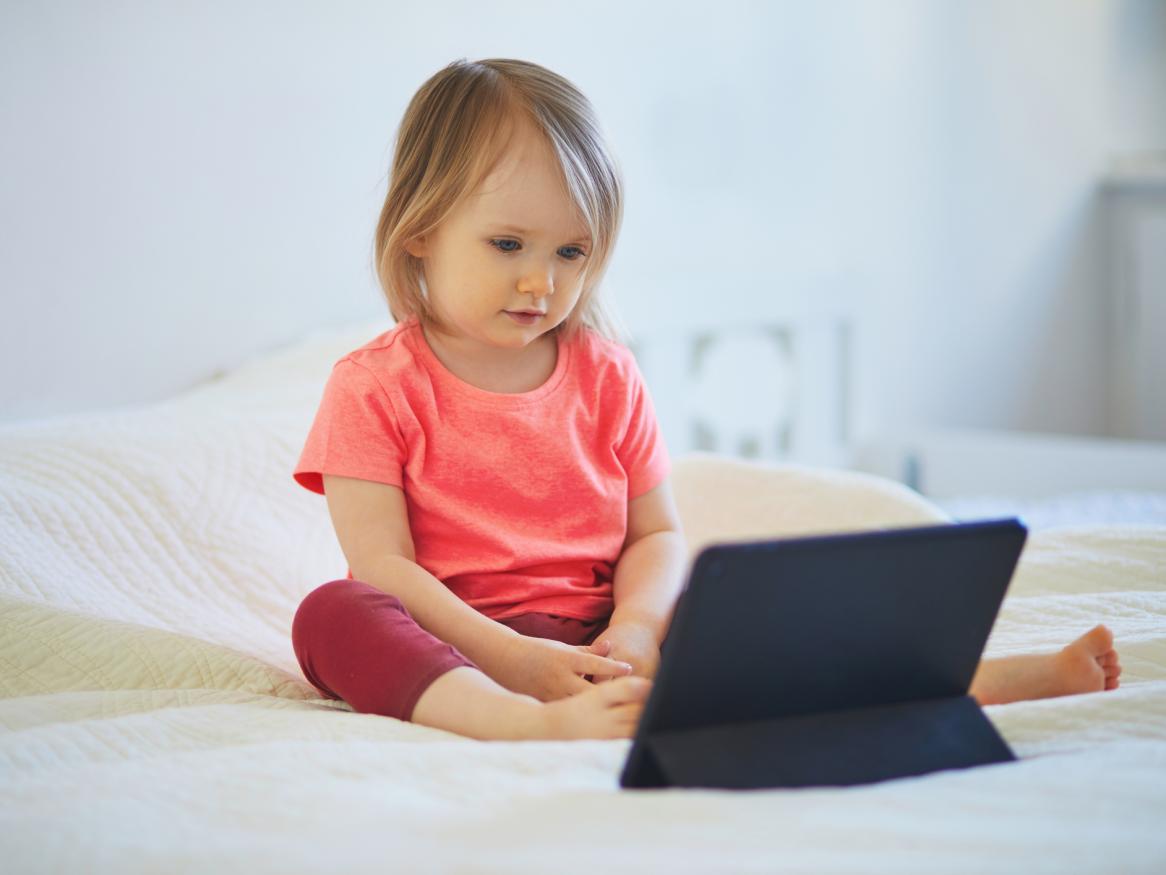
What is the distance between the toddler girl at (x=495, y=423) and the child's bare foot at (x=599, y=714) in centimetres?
12

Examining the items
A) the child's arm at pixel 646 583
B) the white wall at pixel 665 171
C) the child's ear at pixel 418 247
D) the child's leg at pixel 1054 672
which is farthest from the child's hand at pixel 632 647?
the white wall at pixel 665 171

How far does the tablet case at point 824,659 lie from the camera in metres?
0.59

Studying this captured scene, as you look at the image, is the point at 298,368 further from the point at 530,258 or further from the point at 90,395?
the point at 530,258

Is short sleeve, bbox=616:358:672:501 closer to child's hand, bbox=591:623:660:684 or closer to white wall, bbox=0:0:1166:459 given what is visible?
child's hand, bbox=591:623:660:684

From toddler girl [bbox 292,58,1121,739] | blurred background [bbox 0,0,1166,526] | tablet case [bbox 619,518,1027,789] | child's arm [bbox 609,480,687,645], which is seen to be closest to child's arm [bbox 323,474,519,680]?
toddler girl [bbox 292,58,1121,739]

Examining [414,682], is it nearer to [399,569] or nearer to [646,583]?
[399,569]

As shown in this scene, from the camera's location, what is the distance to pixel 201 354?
1.53 meters

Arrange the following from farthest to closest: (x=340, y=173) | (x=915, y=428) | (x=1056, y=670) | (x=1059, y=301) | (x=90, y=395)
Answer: (x=1059, y=301), (x=915, y=428), (x=340, y=173), (x=90, y=395), (x=1056, y=670)

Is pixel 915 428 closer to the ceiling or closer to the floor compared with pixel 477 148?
closer to the floor

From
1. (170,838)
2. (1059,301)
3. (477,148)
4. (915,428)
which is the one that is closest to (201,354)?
(477,148)

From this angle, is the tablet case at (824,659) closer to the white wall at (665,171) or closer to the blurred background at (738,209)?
the white wall at (665,171)

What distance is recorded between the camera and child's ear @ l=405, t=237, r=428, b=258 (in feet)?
3.35

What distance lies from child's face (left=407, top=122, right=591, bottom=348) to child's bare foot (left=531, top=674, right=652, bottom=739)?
0.34m

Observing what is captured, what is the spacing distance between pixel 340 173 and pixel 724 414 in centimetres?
92
